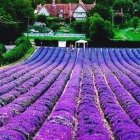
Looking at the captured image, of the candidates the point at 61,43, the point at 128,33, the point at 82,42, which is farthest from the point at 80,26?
the point at 82,42

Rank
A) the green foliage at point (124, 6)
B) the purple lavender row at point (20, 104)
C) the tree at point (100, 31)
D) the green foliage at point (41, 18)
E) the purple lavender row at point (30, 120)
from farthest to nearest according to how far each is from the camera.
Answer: the green foliage at point (124, 6), the green foliage at point (41, 18), the tree at point (100, 31), the purple lavender row at point (20, 104), the purple lavender row at point (30, 120)

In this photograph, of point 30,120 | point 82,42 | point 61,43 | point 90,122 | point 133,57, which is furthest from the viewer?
point 61,43

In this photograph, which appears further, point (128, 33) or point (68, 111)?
point (128, 33)

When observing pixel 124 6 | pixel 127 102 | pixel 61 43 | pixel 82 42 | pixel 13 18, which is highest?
pixel 124 6

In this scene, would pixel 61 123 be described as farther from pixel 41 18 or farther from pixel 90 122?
pixel 41 18

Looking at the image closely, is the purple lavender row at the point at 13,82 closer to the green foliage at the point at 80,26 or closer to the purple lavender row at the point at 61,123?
the purple lavender row at the point at 61,123

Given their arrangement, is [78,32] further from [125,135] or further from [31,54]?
[125,135]

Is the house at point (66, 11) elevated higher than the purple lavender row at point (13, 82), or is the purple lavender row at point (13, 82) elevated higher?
the house at point (66, 11)

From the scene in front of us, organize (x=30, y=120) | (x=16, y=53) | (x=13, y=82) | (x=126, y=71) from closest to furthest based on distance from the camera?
(x=30, y=120) → (x=13, y=82) → (x=126, y=71) → (x=16, y=53)

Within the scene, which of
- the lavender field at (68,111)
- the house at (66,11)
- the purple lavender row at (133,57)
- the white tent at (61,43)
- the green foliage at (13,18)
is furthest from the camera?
the house at (66,11)

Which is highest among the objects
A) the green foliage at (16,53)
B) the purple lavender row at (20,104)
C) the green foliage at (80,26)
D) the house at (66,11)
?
the house at (66,11)

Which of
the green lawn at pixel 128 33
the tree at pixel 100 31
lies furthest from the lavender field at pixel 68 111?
the green lawn at pixel 128 33
